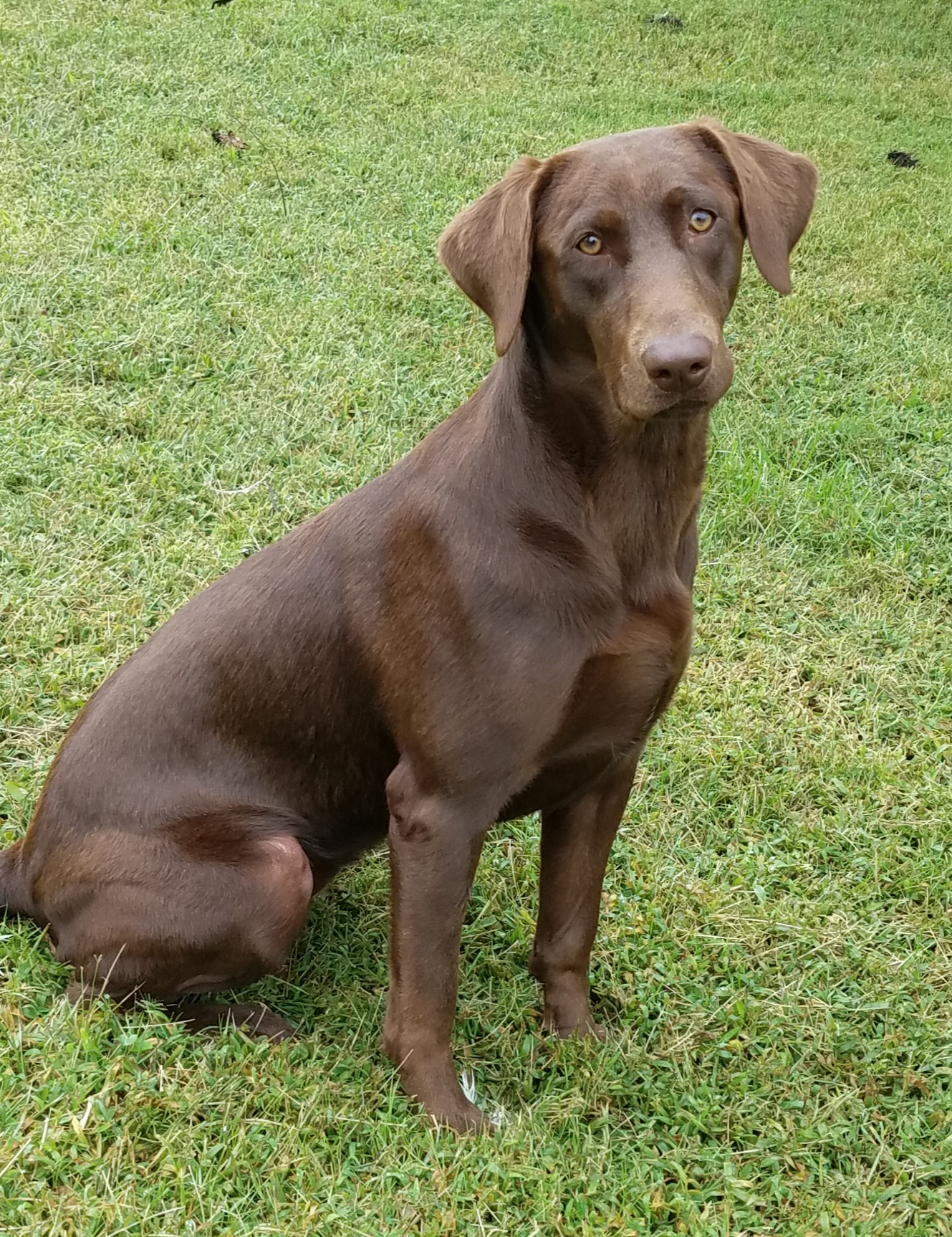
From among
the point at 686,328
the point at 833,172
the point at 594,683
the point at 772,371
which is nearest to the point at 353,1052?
the point at 594,683

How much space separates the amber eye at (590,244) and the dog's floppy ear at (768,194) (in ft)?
1.08

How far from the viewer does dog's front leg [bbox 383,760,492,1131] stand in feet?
8.19

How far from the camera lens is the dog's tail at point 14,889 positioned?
2.85 m

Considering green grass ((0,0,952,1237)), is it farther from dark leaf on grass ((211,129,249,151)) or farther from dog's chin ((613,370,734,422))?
dog's chin ((613,370,734,422))

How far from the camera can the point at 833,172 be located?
8227 mm

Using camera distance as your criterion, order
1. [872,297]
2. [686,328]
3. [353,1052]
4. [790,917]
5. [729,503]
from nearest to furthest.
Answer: [686,328] < [353,1052] < [790,917] < [729,503] < [872,297]

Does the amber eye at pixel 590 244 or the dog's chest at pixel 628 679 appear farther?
the dog's chest at pixel 628 679

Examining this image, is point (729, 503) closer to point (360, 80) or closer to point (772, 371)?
point (772, 371)

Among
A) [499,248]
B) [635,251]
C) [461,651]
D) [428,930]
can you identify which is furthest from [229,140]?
[428,930]

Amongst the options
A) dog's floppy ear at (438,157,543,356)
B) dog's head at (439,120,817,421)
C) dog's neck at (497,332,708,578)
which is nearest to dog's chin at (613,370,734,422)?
dog's head at (439,120,817,421)

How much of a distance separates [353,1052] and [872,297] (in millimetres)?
5156

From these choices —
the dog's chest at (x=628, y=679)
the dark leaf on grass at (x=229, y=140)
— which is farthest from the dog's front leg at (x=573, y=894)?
the dark leaf on grass at (x=229, y=140)

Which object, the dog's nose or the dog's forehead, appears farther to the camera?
the dog's forehead

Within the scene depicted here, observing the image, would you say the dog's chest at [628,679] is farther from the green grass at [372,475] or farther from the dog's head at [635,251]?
the green grass at [372,475]
